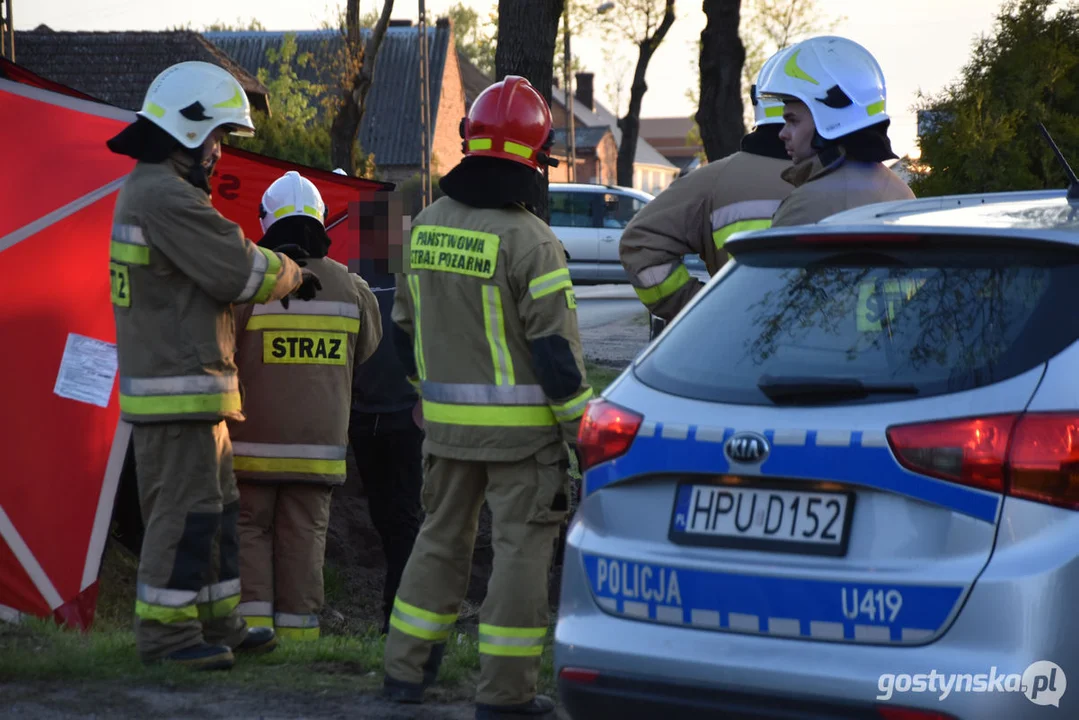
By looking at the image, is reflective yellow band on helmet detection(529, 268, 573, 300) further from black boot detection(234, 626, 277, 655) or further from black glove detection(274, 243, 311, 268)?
black boot detection(234, 626, 277, 655)

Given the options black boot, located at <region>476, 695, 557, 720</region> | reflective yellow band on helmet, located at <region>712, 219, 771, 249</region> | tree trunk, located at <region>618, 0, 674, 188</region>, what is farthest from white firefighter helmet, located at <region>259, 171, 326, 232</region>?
tree trunk, located at <region>618, 0, 674, 188</region>

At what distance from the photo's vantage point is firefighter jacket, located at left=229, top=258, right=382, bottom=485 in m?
6.30

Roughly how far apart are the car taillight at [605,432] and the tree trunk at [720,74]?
35.8 ft

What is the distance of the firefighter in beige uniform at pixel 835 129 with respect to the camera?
4.84 m

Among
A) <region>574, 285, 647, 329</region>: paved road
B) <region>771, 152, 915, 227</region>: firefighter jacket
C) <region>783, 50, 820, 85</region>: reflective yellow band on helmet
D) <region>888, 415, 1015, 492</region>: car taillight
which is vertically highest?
<region>783, 50, 820, 85</region>: reflective yellow band on helmet

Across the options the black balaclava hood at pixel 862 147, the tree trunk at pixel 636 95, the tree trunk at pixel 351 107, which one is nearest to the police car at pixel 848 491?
the black balaclava hood at pixel 862 147

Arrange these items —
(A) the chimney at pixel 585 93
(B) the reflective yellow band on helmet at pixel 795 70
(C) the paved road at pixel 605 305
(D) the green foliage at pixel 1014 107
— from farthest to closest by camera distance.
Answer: (A) the chimney at pixel 585 93 → (C) the paved road at pixel 605 305 → (D) the green foliage at pixel 1014 107 → (B) the reflective yellow band on helmet at pixel 795 70

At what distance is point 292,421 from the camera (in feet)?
20.7

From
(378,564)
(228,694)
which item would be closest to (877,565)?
(228,694)

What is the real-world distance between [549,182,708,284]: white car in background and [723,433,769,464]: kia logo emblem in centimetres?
2554

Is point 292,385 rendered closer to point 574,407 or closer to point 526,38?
point 574,407

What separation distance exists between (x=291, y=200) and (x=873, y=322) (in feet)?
11.9

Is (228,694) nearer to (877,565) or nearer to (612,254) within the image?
(877,565)

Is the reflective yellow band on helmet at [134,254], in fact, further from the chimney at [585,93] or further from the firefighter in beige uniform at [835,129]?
the chimney at [585,93]
